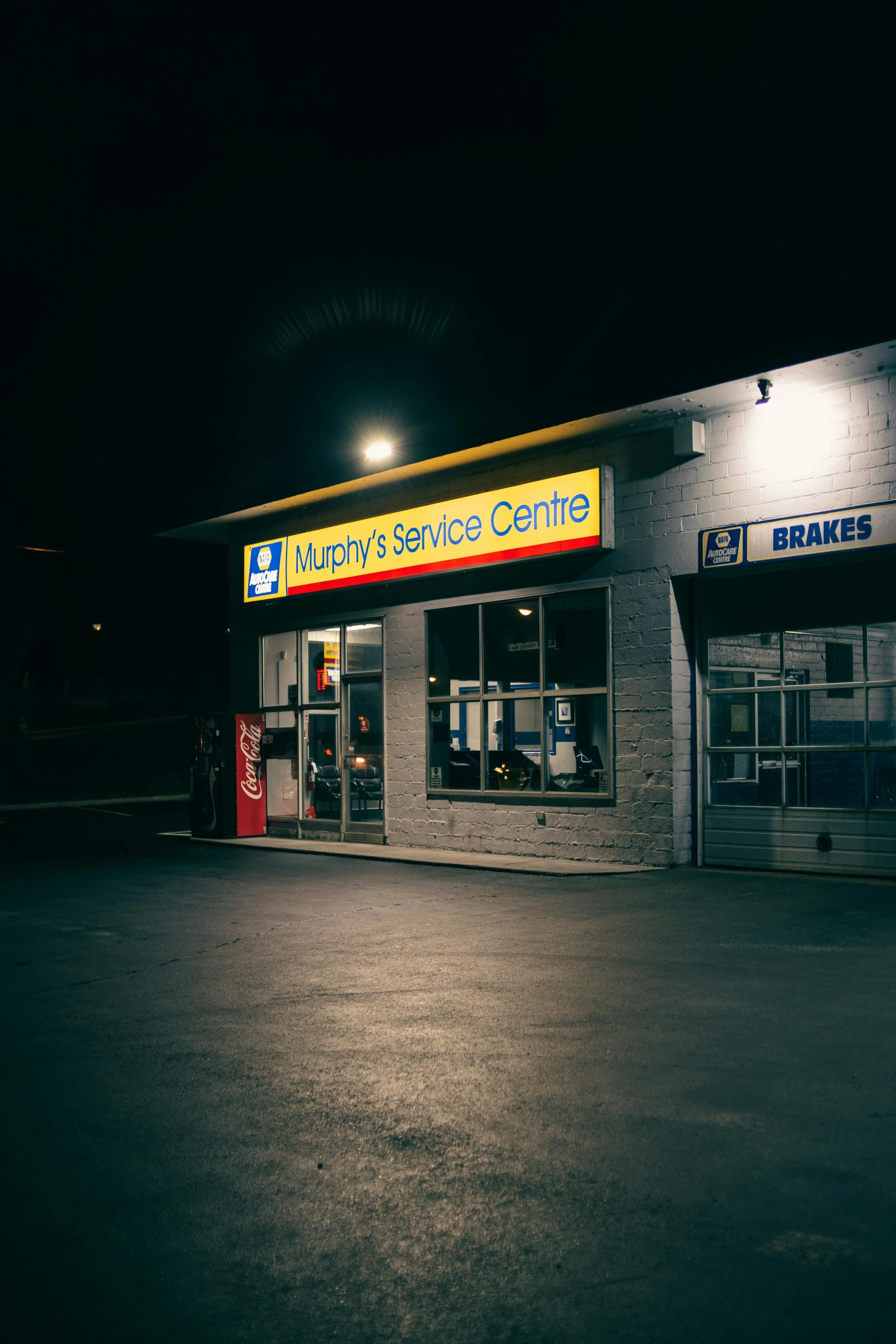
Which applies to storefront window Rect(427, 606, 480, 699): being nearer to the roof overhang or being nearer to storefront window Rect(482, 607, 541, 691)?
storefront window Rect(482, 607, 541, 691)

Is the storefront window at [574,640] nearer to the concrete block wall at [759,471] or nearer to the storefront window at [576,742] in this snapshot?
the storefront window at [576,742]

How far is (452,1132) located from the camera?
4516 mm

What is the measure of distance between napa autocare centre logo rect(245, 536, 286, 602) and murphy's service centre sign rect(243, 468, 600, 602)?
0.04 ft

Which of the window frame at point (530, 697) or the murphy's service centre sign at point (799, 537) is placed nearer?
the murphy's service centre sign at point (799, 537)

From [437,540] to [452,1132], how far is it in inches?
461

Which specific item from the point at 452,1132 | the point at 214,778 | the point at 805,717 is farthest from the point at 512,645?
the point at 452,1132

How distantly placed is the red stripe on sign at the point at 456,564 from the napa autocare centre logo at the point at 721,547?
54.4 inches

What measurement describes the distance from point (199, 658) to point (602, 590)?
42630mm

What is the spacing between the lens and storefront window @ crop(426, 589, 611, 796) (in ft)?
46.4

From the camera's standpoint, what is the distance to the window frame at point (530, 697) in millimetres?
13750

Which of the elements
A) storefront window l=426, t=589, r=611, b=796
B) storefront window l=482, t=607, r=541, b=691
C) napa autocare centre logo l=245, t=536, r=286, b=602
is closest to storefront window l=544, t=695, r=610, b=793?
storefront window l=426, t=589, r=611, b=796

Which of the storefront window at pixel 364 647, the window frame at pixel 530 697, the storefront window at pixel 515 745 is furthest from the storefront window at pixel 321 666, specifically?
the storefront window at pixel 515 745

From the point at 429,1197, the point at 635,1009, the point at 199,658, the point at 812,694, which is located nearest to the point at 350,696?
the point at 812,694

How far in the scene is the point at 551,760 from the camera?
47.0 ft
